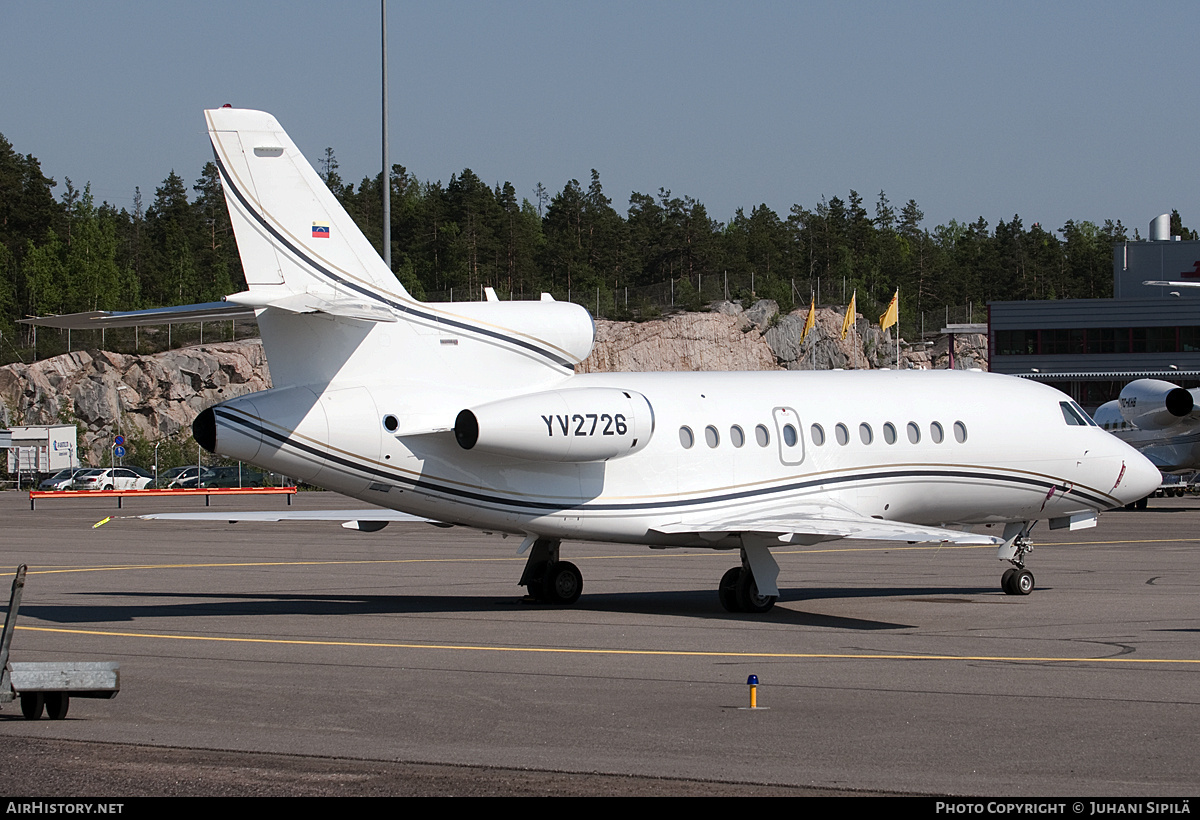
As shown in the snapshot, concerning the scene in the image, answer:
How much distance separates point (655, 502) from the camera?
18.5 m

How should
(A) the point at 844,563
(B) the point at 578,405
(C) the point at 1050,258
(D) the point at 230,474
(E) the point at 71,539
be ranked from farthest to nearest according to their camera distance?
(C) the point at 1050,258, (D) the point at 230,474, (E) the point at 71,539, (A) the point at 844,563, (B) the point at 578,405

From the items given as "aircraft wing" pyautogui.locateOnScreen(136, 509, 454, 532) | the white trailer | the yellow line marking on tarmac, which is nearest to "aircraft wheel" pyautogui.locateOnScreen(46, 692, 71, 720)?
the yellow line marking on tarmac

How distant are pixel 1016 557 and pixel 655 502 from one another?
648 centimetres

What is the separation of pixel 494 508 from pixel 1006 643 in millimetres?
6543

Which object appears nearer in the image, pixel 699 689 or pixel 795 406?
pixel 699 689

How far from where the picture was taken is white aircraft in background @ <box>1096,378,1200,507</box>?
40625 mm

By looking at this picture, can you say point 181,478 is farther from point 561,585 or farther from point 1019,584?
point 1019,584

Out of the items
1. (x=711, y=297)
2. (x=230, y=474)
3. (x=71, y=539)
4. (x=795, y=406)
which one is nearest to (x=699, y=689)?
(x=795, y=406)

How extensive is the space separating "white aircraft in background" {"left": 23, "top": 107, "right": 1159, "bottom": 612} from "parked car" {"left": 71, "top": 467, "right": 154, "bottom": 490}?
4739 centimetres

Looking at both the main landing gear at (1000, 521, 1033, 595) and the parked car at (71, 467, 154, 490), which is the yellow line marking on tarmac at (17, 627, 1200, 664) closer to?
the main landing gear at (1000, 521, 1033, 595)

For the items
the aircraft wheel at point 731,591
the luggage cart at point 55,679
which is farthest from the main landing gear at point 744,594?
the luggage cart at point 55,679

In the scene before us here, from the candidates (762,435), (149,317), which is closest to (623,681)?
(149,317)

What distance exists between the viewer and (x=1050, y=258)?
454 feet
